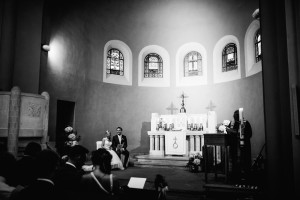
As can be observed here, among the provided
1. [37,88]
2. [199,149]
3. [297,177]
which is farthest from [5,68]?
[297,177]

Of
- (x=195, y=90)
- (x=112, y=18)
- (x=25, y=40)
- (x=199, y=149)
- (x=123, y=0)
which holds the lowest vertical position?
(x=199, y=149)

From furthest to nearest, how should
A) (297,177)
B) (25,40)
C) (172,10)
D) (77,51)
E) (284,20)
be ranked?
1. (172,10)
2. (77,51)
3. (25,40)
4. (284,20)
5. (297,177)

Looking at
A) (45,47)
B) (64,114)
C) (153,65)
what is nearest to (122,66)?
(153,65)

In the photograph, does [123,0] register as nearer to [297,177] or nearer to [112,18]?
[112,18]

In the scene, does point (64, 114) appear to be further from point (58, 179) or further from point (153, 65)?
point (58, 179)

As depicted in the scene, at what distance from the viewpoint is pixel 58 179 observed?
2.63m

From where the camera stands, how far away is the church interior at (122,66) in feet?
26.3

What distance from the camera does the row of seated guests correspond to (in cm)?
186

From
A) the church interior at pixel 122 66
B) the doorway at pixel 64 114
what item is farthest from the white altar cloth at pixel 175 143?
the doorway at pixel 64 114

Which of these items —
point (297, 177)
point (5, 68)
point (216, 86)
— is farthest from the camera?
point (216, 86)

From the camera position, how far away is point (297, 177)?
2.96 m

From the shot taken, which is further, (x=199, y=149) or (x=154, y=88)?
(x=154, y=88)

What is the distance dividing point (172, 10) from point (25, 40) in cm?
696

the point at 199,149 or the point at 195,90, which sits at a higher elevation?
the point at 195,90
